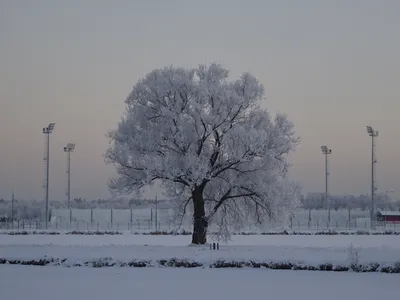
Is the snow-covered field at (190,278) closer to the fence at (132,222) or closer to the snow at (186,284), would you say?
the snow at (186,284)

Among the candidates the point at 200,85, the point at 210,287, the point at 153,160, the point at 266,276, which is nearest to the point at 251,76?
the point at 200,85

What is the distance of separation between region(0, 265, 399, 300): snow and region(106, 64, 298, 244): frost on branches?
454 inches

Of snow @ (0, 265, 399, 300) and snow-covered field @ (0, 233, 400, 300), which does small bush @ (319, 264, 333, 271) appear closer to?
snow-covered field @ (0, 233, 400, 300)

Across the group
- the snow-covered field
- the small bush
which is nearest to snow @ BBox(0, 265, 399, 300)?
the snow-covered field

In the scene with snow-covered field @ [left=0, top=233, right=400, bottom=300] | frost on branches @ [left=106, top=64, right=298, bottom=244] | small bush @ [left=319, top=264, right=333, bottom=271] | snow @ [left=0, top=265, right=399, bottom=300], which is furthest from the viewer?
frost on branches @ [left=106, top=64, right=298, bottom=244]

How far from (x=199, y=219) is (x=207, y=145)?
17.1ft

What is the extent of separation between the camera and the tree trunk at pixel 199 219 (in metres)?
42.9

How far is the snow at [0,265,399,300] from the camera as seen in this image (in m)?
22.9

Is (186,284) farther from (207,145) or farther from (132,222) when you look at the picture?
(132,222)

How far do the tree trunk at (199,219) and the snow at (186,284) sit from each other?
11264 mm

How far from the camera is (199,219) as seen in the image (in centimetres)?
4297

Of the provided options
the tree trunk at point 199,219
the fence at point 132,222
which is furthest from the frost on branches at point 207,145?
the fence at point 132,222

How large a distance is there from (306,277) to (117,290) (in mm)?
9432

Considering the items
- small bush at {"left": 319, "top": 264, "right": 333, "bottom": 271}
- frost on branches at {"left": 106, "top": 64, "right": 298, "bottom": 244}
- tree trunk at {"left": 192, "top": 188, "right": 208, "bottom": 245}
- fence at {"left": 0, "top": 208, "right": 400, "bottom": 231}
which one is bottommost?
fence at {"left": 0, "top": 208, "right": 400, "bottom": 231}
